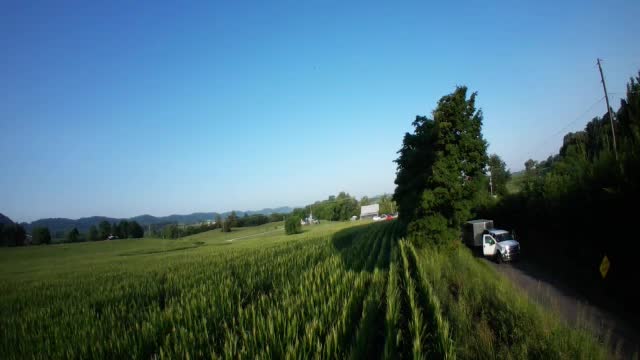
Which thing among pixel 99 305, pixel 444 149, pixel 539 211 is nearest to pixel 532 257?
pixel 539 211

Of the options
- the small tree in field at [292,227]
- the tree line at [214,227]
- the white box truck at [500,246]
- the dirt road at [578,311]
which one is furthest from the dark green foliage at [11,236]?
the dirt road at [578,311]

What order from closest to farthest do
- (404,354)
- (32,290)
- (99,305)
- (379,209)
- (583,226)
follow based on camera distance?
1. (404,354)
2. (99,305)
3. (583,226)
4. (32,290)
5. (379,209)

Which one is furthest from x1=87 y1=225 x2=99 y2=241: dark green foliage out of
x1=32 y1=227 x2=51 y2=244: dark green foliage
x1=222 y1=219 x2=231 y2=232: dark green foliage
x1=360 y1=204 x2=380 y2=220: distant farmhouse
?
x1=360 y1=204 x2=380 y2=220: distant farmhouse

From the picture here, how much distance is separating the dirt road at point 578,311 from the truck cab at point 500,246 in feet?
5.76

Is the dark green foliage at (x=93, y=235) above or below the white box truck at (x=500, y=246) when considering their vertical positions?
above

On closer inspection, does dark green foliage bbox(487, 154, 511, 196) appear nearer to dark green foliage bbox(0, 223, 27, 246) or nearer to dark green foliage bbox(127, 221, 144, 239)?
dark green foliage bbox(0, 223, 27, 246)

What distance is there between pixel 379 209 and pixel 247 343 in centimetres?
12624

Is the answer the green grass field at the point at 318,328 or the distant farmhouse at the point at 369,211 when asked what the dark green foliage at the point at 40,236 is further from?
the distant farmhouse at the point at 369,211

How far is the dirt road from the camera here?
633cm

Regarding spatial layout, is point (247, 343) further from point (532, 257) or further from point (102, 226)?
point (102, 226)

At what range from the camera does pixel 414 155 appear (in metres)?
19.9

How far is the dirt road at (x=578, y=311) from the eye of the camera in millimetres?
6328

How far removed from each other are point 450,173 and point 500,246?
4897mm

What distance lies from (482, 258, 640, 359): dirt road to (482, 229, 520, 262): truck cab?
1.75m
